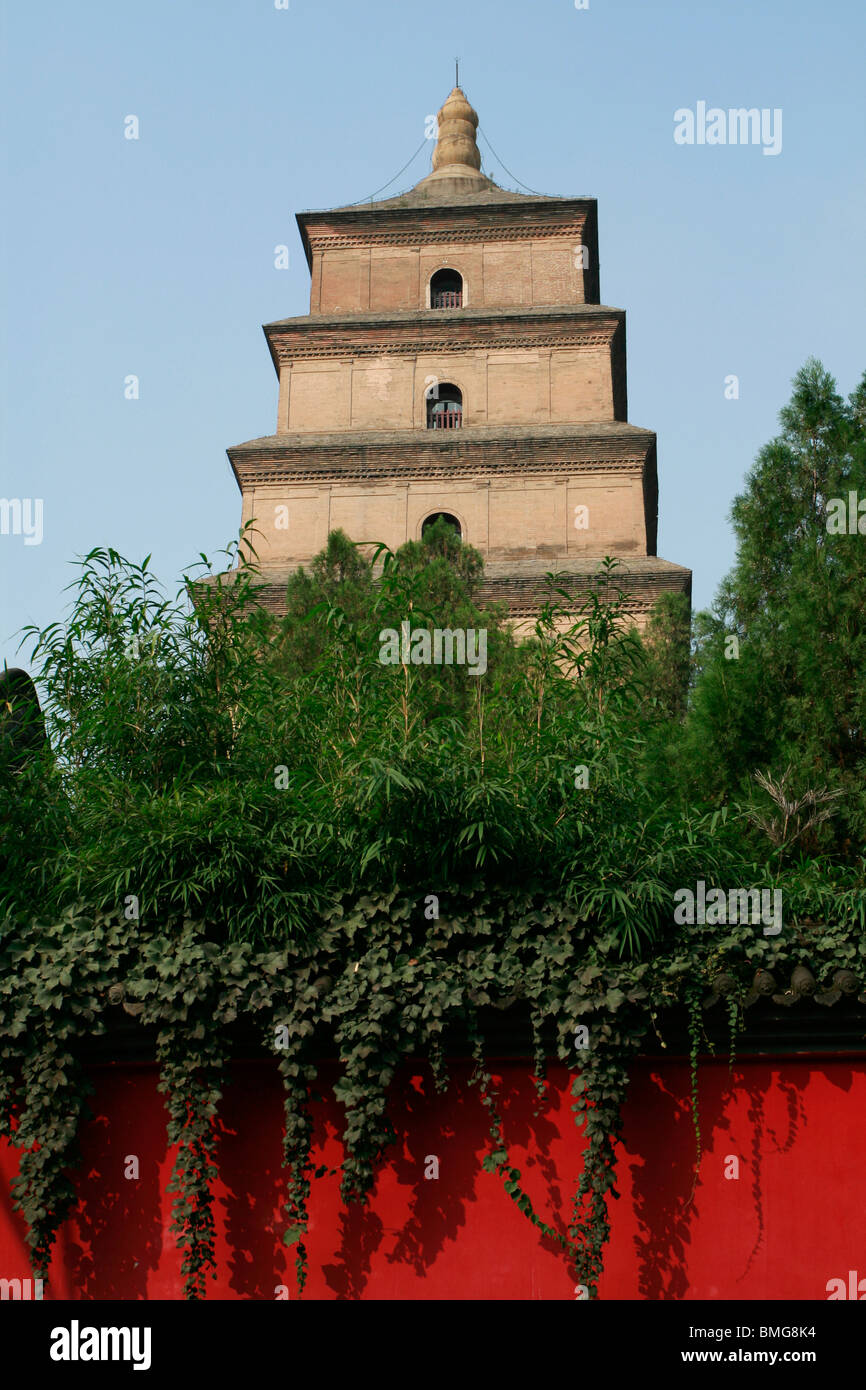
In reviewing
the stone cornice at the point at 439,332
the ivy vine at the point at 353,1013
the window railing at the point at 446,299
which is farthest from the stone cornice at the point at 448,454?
the ivy vine at the point at 353,1013

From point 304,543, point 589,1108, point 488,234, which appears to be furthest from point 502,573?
point 589,1108

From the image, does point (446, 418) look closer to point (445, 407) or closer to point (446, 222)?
point (445, 407)

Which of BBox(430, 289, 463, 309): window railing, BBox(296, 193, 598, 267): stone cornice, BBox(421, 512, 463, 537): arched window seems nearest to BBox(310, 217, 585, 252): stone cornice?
BBox(296, 193, 598, 267): stone cornice

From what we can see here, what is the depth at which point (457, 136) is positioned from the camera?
71.1 feet

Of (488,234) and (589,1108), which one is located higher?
(488,234)

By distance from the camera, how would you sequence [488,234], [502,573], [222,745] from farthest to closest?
[488,234], [502,573], [222,745]

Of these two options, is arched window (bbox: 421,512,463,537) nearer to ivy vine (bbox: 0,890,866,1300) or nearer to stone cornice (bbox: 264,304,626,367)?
stone cornice (bbox: 264,304,626,367)

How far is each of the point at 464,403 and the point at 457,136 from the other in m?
5.54

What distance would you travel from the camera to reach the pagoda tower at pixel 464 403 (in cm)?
1761
